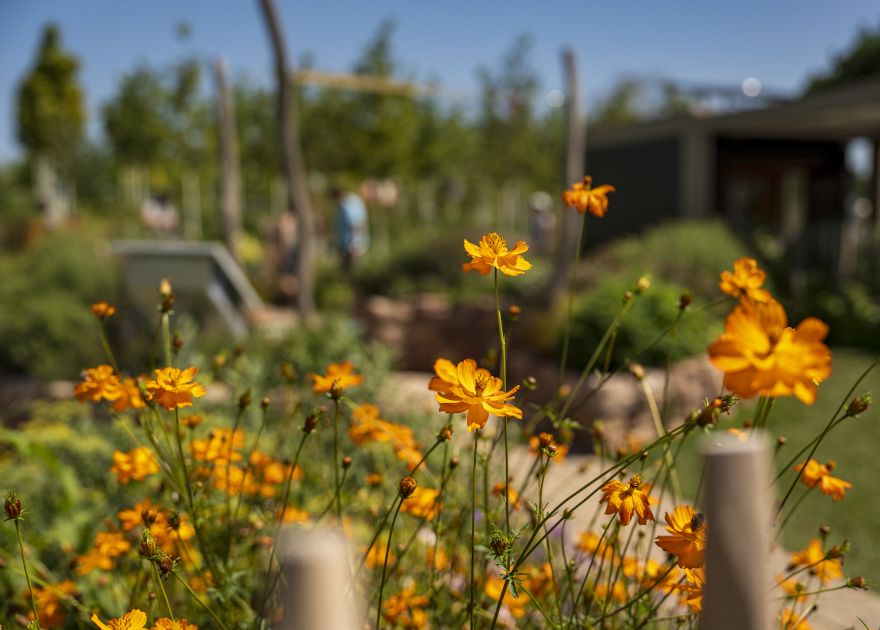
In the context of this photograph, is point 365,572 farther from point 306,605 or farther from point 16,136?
point 16,136

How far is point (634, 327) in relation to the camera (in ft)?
16.7

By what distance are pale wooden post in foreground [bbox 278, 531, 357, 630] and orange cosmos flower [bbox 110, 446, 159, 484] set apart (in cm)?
87

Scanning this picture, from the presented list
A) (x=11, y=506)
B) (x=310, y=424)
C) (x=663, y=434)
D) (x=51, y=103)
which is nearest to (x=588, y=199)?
(x=663, y=434)

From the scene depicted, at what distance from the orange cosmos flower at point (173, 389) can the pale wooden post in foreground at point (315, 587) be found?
0.52 m

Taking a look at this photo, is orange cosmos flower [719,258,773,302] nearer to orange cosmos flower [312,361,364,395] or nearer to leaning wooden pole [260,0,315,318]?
orange cosmos flower [312,361,364,395]

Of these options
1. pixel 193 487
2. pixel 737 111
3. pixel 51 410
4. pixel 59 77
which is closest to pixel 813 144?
pixel 737 111

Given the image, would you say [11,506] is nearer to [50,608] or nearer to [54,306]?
[50,608]

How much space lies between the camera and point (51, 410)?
4.96 metres

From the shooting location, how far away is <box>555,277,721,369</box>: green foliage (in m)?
5.08

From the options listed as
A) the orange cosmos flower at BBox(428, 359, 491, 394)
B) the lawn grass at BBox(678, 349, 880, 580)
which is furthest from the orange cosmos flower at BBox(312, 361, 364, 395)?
the lawn grass at BBox(678, 349, 880, 580)

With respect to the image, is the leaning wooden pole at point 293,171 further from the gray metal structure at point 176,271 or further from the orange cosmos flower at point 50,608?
the orange cosmos flower at point 50,608

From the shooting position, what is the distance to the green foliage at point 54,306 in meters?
6.49

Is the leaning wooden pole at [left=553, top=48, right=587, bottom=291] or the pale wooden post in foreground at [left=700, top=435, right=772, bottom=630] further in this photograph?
the leaning wooden pole at [left=553, top=48, right=587, bottom=291]

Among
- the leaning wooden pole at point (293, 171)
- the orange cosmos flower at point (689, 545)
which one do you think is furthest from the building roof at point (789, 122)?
the orange cosmos flower at point (689, 545)
